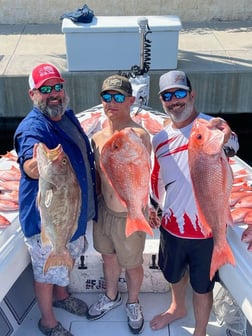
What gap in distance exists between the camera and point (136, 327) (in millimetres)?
3020

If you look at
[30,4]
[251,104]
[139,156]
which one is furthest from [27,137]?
Answer: [30,4]

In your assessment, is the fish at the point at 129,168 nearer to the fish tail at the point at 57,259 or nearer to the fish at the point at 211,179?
the fish at the point at 211,179

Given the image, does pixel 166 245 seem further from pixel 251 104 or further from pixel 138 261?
pixel 251 104

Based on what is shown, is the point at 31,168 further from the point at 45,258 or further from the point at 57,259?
the point at 45,258

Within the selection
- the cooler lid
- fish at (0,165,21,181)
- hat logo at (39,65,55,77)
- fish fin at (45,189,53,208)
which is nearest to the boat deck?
fish at (0,165,21,181)

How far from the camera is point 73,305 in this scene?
3188 mm

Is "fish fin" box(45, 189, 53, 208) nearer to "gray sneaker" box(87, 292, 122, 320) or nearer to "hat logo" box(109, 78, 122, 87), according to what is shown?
"hat logo" box(109, 78, 122, 87)

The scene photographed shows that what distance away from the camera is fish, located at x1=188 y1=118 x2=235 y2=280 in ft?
6.64

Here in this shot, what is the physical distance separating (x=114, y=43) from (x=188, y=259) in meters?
5.89

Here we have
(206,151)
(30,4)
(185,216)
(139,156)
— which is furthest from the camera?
(30,4)

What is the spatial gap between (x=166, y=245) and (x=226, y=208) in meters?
0.58

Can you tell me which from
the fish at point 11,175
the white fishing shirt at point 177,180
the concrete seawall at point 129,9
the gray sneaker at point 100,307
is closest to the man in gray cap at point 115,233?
the gray sneaker at point 100,307

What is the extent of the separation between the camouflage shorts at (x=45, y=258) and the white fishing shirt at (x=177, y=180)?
57cm

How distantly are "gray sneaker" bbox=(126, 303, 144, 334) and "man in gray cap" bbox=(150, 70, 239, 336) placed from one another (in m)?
0.39
